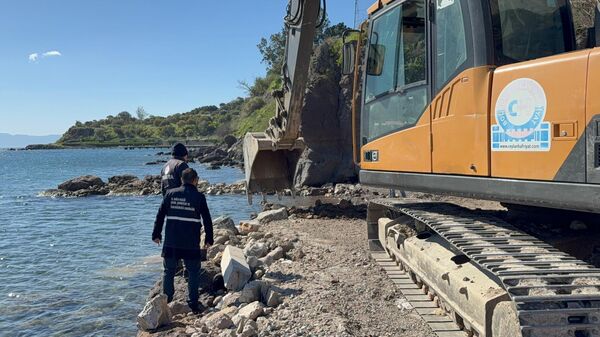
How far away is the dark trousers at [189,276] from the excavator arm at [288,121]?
5610mm

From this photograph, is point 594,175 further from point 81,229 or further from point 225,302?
point 81,229

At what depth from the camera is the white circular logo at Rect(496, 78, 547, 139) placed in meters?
3.91

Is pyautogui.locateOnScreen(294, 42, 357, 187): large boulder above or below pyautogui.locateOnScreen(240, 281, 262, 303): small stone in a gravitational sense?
above

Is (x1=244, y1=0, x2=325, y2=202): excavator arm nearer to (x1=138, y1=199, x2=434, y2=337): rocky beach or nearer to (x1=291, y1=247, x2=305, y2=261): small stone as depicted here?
(x1=138, y1=199, x2=434, y2=337): rocky beach

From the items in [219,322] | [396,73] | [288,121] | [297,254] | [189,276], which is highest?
[396,73]

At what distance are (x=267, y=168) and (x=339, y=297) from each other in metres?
7.10

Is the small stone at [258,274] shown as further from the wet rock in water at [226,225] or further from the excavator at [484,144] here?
the wet rock in water at [226,225]

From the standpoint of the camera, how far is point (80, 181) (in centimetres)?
2830

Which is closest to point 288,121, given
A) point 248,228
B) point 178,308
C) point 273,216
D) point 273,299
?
point 248,228

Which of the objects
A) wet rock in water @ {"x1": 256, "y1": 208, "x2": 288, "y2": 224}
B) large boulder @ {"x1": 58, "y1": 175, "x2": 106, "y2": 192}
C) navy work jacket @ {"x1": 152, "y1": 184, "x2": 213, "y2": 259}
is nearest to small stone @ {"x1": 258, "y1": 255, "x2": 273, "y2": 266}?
navy work jacket @ {"x1": 152, "y1": 184, "x2": 213, "y2": 259}

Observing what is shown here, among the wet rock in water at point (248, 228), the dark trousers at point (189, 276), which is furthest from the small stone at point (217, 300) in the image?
the wet rock in water at point (248, 228)

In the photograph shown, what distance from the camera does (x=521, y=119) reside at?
4066 mm

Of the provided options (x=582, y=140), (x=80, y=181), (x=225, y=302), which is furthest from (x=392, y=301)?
(x=80, y=181)

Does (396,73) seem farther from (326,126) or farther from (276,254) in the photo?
(326,126)
